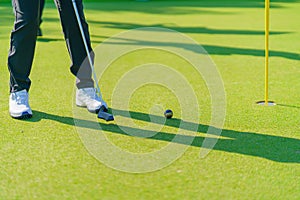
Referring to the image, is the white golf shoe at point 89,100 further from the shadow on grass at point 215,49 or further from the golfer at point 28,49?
the shadow on grass at point 215,49

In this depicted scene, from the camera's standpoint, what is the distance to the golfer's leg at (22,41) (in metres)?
4.34

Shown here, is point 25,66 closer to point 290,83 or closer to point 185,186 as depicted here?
point 185,186

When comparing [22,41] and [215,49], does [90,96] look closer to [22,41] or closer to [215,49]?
[22,41]

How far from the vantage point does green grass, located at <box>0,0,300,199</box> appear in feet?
10.4

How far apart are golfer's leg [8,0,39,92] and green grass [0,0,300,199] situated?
287 mm

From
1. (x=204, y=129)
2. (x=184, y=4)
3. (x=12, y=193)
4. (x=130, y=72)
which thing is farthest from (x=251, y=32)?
(x=12, y=193)

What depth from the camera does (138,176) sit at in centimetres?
335

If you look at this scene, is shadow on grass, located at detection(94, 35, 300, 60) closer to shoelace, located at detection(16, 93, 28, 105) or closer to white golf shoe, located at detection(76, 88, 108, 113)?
white golf shoe, located at detection(76, 88, 108, 113)

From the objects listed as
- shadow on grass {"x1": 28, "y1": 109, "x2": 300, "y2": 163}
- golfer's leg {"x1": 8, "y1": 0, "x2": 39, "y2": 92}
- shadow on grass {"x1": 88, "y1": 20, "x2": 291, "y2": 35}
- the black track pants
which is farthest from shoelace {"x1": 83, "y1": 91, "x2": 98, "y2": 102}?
shadow on grass {"x1": 88, "y1": 20, "x2": 291, "y2": 35}

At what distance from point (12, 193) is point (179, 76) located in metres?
3.05

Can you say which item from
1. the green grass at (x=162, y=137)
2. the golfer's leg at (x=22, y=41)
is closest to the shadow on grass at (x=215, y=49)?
the green grass at (x=162, y=137)

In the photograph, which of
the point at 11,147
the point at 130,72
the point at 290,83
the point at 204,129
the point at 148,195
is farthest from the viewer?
the point at 130,72

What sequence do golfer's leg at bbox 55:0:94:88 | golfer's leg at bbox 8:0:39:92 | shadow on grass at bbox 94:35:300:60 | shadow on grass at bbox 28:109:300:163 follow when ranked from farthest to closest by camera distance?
shadow on grass at bbox 94:35:300:60, golfer's leg at bbox 55:0:94:88, golfer's leg at bbox 8:0:39:92, shadow on grass at bbox 28:109:300:163

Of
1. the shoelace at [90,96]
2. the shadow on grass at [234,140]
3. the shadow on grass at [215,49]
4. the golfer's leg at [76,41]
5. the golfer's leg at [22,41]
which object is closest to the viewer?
the shadow on grass at [234,140]
